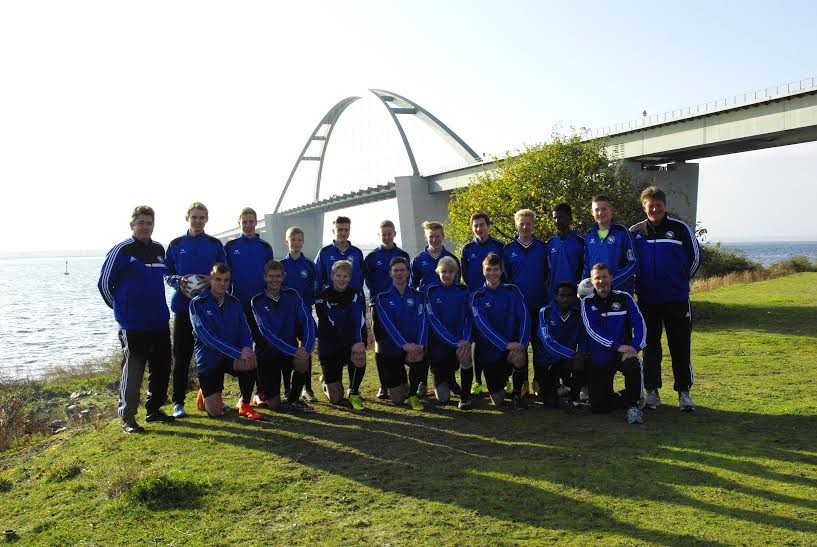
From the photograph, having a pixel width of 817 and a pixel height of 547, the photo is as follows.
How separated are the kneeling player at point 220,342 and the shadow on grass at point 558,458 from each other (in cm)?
29

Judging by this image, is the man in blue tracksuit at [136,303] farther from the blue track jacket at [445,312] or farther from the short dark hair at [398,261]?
the blue track jacket at [445,312]

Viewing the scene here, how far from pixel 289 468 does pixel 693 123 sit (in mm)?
23710

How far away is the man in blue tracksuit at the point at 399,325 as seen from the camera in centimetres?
652

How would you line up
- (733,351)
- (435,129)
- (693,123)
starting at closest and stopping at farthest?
(733,351), (693,123), (435,129)

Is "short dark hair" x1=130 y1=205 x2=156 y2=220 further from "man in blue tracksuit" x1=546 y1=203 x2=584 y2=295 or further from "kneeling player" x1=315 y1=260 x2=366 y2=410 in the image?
"man in blue tracksuit" x1=546 y1=203 x2=584 y2=295

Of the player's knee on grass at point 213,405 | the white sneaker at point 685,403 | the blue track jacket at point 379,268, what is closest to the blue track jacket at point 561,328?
the white sneaker at point 685,403

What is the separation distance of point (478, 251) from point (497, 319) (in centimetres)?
89

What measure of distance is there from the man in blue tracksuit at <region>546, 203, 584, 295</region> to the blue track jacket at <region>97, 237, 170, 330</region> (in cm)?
361

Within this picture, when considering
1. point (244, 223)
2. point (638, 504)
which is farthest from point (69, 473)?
point (638, 504)

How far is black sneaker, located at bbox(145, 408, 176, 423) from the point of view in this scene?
6.04 meters

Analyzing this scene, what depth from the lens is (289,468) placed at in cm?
455

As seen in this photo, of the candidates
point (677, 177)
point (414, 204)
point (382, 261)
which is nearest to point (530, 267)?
point (382, 261)

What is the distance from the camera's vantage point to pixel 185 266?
21.1 feet

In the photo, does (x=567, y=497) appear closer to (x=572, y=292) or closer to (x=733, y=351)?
(x=572, y=292)
